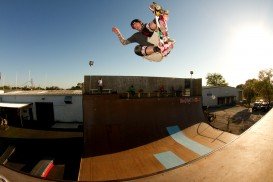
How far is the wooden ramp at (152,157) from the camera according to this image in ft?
30.6

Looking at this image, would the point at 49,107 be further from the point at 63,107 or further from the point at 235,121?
the point at 235,121

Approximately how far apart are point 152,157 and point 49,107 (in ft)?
58.0

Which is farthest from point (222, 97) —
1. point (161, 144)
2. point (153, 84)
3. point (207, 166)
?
point (207, 166)

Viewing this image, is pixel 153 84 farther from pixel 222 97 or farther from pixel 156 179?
pixel 222 97

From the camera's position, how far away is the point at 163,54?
7.45m

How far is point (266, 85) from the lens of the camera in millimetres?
47062

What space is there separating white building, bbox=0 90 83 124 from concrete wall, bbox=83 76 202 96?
19.0 feet

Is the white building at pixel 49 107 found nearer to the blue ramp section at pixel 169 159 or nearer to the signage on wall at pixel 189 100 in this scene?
the signage on wall at pixel 189 100

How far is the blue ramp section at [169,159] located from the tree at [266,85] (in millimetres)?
47105

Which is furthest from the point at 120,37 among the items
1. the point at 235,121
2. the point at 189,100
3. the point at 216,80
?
the point at 216,80

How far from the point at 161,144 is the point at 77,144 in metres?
6.67

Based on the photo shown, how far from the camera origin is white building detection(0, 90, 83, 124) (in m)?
22.3

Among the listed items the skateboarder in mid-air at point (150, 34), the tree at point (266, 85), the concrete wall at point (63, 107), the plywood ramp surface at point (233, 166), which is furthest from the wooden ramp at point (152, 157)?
the tree at point (266, 85)

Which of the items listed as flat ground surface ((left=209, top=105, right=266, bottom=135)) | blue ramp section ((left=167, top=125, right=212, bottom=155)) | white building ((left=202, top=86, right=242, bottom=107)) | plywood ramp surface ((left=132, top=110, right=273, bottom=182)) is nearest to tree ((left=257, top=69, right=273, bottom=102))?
white building ((left=202, top=86, right=242, bottom=107))
